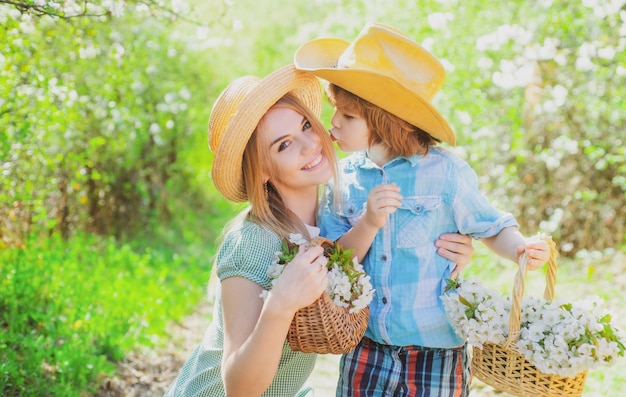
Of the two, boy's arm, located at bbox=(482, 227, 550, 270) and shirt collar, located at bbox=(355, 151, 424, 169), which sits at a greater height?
shirt collar, located at bbox=(355, 151, 424, 169)

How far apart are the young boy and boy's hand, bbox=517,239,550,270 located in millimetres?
46

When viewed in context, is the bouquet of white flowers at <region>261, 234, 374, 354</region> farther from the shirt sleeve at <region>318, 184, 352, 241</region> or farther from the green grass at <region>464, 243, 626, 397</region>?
the green grass at <region>464, 243, 626, 397</region>

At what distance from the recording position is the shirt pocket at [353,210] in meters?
2.58

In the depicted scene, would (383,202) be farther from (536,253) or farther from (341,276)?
(536,253)

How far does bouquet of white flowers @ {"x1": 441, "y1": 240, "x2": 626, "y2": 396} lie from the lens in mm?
2074

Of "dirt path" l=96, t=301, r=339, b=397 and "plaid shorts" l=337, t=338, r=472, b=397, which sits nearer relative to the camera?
"plaid shorts" l=337, t=338, r=472, b=397

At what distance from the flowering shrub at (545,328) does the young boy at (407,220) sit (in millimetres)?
142

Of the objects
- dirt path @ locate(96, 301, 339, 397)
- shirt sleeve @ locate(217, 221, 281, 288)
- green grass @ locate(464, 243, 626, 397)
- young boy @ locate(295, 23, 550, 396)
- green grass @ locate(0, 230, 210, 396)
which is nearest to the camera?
shirt sleeve @ locate(217, 221, 281, 288)

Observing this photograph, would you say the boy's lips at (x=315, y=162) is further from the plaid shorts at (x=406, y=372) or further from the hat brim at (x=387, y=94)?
the plaid shorts at (x=406, y=372)

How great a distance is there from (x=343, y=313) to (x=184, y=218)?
623cm

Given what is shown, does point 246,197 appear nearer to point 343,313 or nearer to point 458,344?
point 343,313

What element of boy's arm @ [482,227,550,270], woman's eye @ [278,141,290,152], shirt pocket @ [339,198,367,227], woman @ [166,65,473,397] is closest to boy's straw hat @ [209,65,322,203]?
woman @ [166,65,473,397]

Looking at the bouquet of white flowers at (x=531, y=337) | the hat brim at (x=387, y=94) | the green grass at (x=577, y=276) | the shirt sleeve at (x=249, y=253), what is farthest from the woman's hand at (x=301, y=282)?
the green grass at (x=577, y=276)

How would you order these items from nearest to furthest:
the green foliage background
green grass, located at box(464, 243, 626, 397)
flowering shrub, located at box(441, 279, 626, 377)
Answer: flowering shrub, located at box(441, 279, 626, 377) → the green foliage background → green grass, located at box(464, 243, 626, 397)
